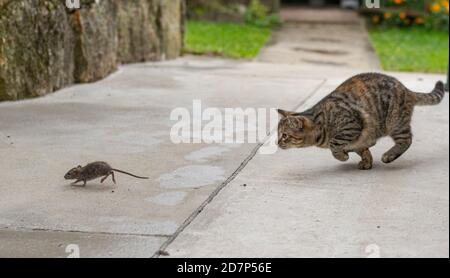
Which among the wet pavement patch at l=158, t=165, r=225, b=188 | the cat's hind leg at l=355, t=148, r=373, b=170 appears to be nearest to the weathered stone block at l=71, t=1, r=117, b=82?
the wet pavement patch at l=158, t=165, r=225, b=188

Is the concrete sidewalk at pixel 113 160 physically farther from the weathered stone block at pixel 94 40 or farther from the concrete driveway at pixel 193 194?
the weathered stone block at pixel 94 40

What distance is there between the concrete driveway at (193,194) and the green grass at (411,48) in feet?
16.0

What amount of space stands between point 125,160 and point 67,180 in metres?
0.68

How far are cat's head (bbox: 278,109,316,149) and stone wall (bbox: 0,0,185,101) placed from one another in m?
3.76

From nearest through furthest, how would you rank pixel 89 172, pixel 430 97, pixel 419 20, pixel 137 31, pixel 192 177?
pixel 89 172 < pixel 192 177 < pixel 430 97 < pixel 137 31 < pixel 419 20

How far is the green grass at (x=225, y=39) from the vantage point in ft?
48.5

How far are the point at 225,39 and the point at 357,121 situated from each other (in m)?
10.7

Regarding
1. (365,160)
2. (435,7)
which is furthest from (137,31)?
(435,7)

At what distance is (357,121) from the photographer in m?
6.27

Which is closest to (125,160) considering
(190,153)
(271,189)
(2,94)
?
(190,153)

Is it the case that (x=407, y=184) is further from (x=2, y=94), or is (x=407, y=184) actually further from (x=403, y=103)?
(x=2, y=94)

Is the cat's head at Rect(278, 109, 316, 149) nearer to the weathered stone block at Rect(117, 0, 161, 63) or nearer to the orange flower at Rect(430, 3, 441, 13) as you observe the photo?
the weathered stone block at Rect(117, 0, 161, 63)

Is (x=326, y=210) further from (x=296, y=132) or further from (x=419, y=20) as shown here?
(x=419, y=20)

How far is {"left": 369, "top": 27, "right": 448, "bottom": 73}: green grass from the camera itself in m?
13.7
